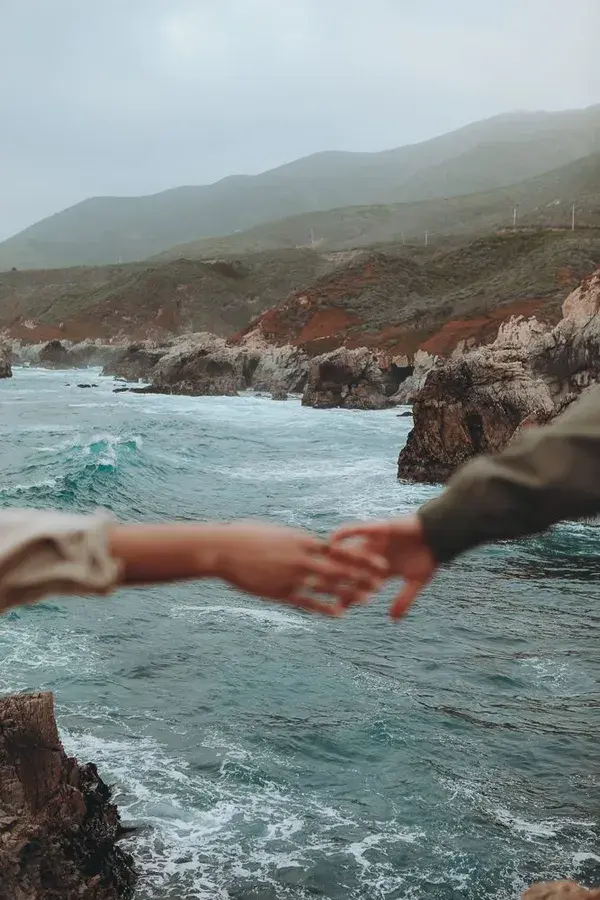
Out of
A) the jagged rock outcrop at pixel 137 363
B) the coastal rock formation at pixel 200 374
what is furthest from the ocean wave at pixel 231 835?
the jagged rock outcrop at pixel 137 363

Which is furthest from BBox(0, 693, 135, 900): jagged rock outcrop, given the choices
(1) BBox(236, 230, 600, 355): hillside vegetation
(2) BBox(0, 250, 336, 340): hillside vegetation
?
(2) BBox(0, 250, 336, 340): hillside vegetation

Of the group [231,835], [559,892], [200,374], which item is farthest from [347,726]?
[200,374]

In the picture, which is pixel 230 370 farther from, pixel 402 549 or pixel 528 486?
pixel 528 486

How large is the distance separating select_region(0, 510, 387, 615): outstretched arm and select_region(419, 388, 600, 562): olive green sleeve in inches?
9.6

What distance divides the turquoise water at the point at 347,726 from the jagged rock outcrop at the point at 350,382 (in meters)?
33.3

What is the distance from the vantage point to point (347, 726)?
10297mm

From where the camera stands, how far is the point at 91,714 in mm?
10500

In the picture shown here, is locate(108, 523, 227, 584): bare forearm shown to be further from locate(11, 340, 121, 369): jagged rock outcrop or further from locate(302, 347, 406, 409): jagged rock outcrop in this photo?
locate(11, 340, 121, 369): jagged rock outcrop

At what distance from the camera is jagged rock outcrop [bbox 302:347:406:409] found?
173ft

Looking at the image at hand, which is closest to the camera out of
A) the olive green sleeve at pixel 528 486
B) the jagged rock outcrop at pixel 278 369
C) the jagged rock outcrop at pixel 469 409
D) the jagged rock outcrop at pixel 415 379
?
the olive green sleeve at pixel 528 486

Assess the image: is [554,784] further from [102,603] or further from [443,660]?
[102,603]

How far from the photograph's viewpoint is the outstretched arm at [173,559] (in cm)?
216

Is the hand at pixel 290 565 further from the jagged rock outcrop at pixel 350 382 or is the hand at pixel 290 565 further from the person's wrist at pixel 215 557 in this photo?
the jagged rock outcrop at pixel 350 382

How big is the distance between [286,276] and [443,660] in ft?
443
